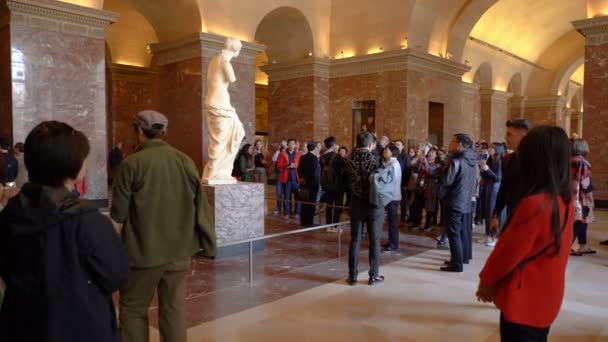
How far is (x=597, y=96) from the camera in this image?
11609 mm

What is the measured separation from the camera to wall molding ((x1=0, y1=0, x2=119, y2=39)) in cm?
920

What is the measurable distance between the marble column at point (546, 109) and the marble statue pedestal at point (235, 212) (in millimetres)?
21163

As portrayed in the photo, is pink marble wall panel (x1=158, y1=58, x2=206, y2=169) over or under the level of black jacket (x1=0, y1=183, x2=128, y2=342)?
over

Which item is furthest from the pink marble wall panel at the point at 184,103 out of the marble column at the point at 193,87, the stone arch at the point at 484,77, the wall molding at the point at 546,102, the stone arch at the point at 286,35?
the wall molding at the point at 546,102

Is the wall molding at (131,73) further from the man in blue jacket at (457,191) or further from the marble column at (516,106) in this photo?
the marble column at (516,106)

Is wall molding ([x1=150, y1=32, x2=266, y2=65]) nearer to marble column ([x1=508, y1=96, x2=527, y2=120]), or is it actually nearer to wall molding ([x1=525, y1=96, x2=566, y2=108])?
marble column ([x1=508, y1=96, x2=527, y2=120])

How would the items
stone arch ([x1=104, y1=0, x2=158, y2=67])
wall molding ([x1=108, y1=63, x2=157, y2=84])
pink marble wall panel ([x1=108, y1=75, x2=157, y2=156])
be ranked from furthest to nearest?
pink marble wall panel ([x1=108, y1=75, x2=157, y2=156]) < wall molding ([x1=108, y1=63, x2=157, y2=84]) < stone arch ([x1=104, y1=0, x2=158, y2=67])

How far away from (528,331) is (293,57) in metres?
15.0

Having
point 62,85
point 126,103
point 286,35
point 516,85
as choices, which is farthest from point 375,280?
point 516,85

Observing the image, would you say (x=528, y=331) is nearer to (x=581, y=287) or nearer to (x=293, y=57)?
(x=581, y=287)

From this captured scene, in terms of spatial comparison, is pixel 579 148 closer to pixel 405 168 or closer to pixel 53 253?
pixel 405 168

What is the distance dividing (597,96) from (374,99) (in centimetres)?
629

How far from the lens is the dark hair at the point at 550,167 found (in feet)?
7.28

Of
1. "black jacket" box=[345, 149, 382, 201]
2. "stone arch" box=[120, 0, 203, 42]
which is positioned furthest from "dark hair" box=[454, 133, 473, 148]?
"stone arch" box=[120, 0, 203, 42]
